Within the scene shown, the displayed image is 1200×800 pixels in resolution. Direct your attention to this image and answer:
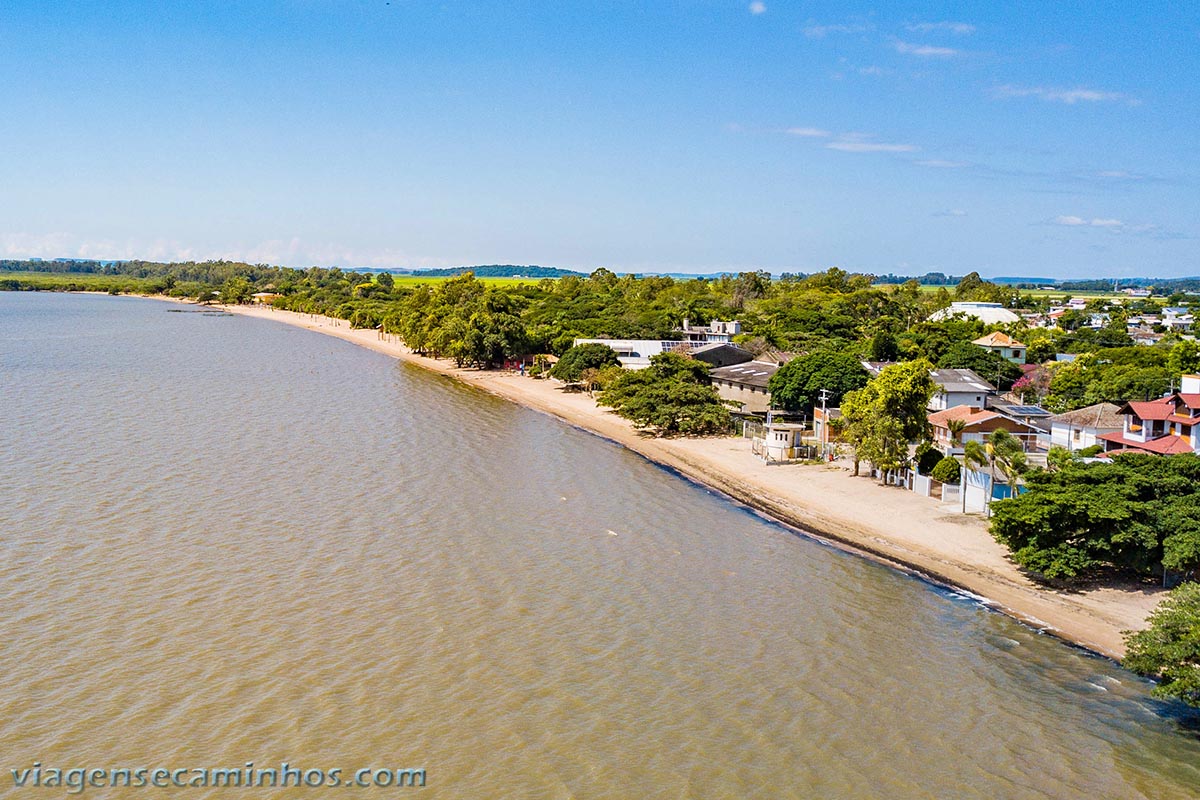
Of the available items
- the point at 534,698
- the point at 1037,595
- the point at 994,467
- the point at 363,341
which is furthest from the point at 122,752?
the point at 363,341

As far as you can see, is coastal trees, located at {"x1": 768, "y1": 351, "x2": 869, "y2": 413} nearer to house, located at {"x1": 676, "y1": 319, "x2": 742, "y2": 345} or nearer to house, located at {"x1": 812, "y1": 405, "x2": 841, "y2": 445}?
house, located at {"x1": 812, "y1": 405, "x2": 841, "y2": 445}

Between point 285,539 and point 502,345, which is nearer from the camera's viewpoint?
point 285,539

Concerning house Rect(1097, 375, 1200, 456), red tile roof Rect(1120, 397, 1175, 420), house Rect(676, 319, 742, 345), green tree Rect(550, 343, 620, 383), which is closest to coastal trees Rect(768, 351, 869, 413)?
house Rect(1097, 375, 1200, 456)

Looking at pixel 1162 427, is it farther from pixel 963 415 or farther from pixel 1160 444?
pixel 963 415

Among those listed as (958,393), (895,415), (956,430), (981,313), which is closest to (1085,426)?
(956,430)

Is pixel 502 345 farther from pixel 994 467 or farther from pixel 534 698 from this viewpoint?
pixel 534 698

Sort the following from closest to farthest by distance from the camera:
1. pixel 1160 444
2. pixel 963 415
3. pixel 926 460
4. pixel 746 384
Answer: pixel 1160 444
pixel 926 460
pixel 963 415
pixel 746 384
